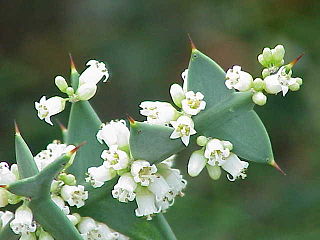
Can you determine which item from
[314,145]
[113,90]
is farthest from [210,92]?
[113,90]

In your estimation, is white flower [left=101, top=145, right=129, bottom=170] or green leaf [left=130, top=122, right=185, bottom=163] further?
white flower [left=101, top=145, right=129, bottom=170]

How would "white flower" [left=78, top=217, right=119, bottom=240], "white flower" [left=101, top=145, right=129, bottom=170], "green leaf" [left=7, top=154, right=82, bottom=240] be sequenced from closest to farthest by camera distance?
→ "green leaf" [left=7, top=154, right=82, bottom=240], "white flower" [left=101, top=145, right=129, bottom=170], "white flower" [left=78, top=217, right=119, bottom=240]

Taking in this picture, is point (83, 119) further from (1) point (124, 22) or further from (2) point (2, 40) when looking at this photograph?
(2) point (2, 40)

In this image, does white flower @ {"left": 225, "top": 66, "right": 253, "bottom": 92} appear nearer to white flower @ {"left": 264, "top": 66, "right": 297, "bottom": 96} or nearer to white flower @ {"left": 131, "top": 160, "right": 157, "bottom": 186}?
white flower @ {"left": 264, "top": 66, "right": 297, "bottom": 96}

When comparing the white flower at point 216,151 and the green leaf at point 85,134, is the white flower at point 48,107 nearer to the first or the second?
the green leaf at point 85,134

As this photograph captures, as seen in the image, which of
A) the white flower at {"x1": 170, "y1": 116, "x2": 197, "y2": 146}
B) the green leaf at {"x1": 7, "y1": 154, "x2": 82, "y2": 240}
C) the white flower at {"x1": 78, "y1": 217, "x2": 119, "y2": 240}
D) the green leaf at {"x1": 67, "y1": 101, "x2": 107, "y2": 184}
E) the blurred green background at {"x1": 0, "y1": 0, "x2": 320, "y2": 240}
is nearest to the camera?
the green leaf at {"x1": 7, "y1": 154, "x2": 82, "y2": 240}

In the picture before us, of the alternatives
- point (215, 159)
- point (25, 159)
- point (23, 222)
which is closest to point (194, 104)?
point (215, 159)

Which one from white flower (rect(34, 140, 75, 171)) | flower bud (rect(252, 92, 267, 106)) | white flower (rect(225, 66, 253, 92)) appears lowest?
white flower (rect(34, 140, 75, 171))

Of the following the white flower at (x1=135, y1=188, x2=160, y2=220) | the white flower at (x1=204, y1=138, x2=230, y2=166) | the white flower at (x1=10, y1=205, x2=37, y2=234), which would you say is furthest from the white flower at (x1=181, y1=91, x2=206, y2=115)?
the white flower at (x1=10, y1=205, x2=37, y2=234)
